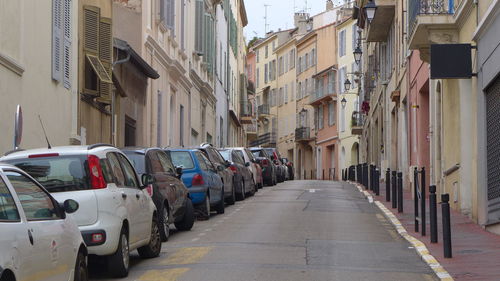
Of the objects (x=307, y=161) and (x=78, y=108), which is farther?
(x=307, y=161)

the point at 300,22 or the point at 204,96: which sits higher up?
the point at 300,22

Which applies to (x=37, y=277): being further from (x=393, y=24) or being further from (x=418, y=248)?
(x=393, y=24)

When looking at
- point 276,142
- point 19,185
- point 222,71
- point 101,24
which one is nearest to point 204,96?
point 222,71

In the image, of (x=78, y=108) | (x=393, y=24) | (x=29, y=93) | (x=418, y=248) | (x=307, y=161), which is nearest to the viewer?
(x=418, y=248)

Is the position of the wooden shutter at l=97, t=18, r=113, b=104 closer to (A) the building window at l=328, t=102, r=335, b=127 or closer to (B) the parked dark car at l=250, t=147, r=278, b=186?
(B) the parked dark car at l=250, t=147, r=278, b=186

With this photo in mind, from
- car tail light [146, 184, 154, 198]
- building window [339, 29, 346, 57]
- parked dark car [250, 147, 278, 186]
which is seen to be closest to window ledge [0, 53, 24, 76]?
car tail light [146, 184, 154, 198]

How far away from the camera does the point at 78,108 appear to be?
70.4ft

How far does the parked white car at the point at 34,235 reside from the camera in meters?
7.06

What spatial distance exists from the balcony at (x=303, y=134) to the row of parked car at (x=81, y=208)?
195ft

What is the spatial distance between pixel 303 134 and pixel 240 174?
168 ft

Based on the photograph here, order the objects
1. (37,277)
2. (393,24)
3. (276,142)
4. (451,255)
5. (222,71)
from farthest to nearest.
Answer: (276,142), (222,71), (393,24), (451,255), (37,277)

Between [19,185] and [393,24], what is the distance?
1165 inches

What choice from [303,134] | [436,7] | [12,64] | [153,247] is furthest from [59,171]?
[303,134]

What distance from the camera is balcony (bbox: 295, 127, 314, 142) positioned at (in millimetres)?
76562
